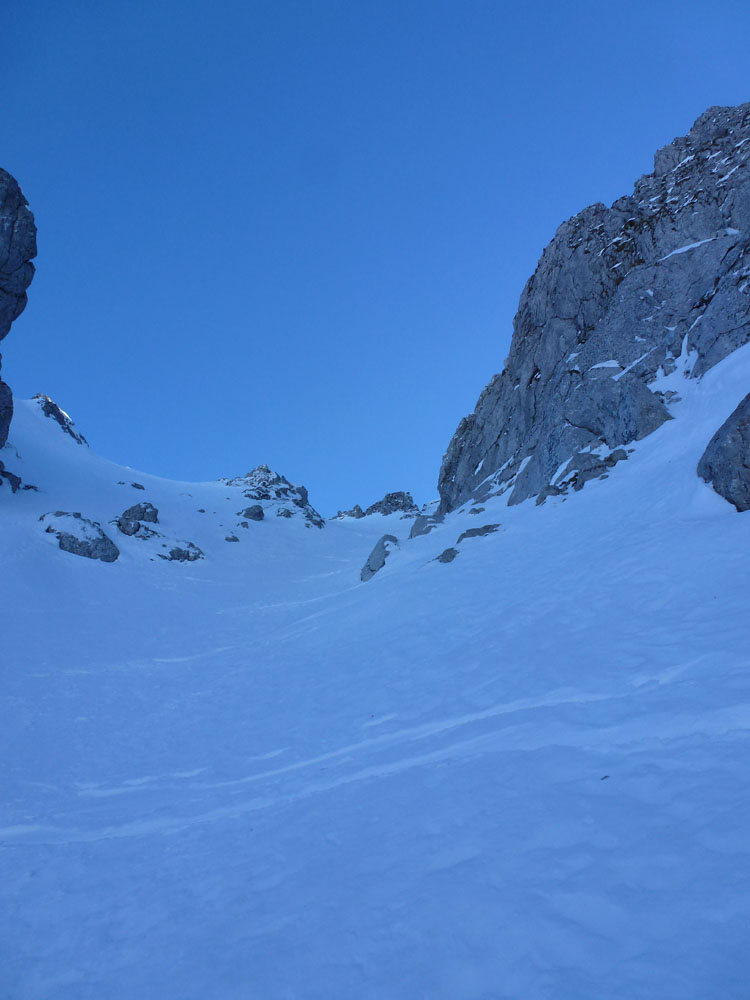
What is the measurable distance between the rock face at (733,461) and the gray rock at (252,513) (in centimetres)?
5738

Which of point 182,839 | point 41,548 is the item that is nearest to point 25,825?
point 182,839

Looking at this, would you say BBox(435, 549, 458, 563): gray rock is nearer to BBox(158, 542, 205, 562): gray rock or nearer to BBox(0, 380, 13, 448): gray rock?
BBox(158, 542, 205, 562): gray rock

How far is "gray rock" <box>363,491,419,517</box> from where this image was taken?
114938 millimetres

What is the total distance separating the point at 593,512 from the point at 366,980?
18257 millimetres

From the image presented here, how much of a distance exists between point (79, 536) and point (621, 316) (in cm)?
4372

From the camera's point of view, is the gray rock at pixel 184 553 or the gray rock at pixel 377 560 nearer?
the gray rock at pixel 377 560

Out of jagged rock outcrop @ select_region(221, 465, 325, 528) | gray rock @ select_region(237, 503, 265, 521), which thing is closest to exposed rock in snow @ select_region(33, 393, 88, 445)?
jagged rock outcrop @ select_region(221, 465, 325, 528)

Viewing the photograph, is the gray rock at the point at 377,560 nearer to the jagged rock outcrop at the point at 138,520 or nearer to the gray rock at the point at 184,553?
the gray rock at the point at 184,553

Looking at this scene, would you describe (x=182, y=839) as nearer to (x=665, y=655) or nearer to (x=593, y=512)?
(x=665, y=655)

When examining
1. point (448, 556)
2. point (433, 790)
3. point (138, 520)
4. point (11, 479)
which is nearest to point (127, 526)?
point (138, 520)

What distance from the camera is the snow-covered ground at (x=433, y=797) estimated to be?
3.61 meters

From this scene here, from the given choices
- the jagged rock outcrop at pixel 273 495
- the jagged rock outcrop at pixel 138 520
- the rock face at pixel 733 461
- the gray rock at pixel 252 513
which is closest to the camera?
the rock face at pixel 733 461

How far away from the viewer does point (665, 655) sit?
7.48m

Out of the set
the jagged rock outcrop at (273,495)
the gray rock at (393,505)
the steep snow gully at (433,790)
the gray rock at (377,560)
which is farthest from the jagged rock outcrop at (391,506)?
the steep snow gully at (433,790)
